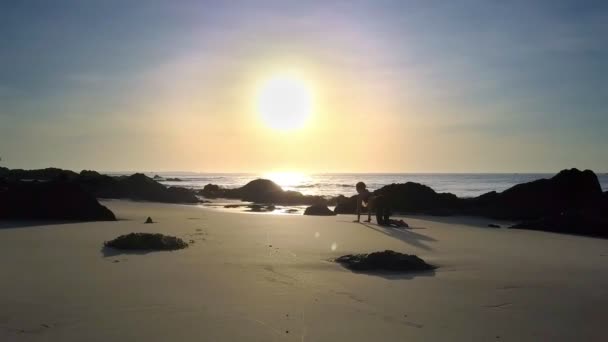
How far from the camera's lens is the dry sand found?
4.06m

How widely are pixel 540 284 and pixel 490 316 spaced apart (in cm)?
179

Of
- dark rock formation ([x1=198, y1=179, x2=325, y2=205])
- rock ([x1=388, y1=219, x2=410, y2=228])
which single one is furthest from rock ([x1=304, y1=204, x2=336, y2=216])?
dark rock formation ([x1=198, y1=179, x2=325, y2=205])

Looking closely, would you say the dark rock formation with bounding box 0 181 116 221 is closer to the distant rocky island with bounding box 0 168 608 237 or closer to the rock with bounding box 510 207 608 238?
the distant rocky island with bounding box 0 168 608 237

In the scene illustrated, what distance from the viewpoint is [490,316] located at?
4559 mm

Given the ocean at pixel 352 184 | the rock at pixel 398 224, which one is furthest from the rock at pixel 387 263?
the ocean at pixel 352 184

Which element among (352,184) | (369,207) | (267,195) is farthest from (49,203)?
(352,184)

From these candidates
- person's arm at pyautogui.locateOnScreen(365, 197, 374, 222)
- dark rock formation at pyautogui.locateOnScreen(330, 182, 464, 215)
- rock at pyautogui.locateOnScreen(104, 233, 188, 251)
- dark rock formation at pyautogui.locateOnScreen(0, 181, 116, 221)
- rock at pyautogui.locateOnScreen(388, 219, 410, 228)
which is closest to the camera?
rock at pyautogui.locateOnScreen(104, 233, 188, 251)

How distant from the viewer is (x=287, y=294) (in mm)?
5254

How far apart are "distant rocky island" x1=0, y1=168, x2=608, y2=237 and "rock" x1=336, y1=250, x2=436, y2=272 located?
25.4 feet

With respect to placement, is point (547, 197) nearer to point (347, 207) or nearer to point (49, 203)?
point (347, 207)

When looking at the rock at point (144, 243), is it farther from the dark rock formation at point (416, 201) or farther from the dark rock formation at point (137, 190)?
the dark rock formation at point (137, 190)

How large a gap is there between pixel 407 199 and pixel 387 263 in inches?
580

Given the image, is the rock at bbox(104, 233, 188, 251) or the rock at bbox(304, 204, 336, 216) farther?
the rock at bbox(304, 204, 336, 216)

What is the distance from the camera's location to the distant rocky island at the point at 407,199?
41.9 feet
